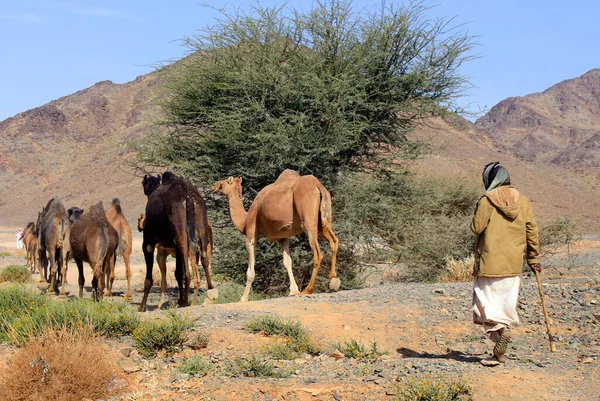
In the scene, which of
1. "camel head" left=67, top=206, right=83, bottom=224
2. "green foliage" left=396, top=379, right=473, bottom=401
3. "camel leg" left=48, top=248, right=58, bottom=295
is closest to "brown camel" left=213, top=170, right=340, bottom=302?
"camel head" left=67, top=206, right=83, bottom=224

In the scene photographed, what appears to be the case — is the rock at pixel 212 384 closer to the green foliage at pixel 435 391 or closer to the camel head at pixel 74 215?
the green foliage at pixel 435 391

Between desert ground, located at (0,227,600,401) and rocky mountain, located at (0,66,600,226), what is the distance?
50.9 m

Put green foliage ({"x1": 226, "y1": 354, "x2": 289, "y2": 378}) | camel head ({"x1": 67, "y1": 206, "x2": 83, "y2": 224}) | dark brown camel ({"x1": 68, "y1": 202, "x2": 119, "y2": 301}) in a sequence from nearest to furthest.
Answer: green foliage ({"x1": 226, "y1": 354, "x2": 289, "y2": 378})
dark brown camel ({"x1": 68, "y1": 202, "x2": 119, "y2": 301})
camel head ({"x1": 67, "y1": 206, "x2": 83, "y2": 224})

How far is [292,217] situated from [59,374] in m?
6.06

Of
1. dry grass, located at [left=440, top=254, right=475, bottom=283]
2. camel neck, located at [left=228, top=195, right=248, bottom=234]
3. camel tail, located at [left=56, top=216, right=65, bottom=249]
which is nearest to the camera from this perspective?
camel neck, located at [left=228, top=195, right=248, bottom=234]

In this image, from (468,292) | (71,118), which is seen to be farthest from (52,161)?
(468,292)

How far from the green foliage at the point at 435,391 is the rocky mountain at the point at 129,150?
55395mm

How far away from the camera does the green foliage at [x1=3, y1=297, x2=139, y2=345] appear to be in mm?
8727

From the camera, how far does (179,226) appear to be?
475 inches

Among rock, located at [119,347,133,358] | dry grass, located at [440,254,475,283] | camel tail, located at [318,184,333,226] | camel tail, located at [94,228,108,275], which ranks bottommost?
dry grass, located at [440,254,475,283]

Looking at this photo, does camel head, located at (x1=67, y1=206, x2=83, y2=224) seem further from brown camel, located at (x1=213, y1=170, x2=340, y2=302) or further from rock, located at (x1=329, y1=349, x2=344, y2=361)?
rock, located at (x1=329, y1=349, x2=344, y2=361)

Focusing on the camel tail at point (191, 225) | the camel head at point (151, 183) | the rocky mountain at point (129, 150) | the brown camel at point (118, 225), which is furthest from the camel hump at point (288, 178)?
the rocky mountain at point (129, 150)

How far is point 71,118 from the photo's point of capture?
97.4 metres

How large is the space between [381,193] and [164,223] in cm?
782
